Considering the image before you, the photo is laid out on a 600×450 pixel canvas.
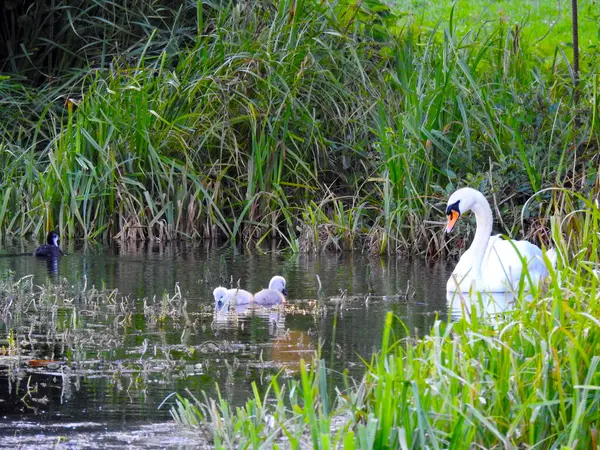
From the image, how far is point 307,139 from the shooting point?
15.7m

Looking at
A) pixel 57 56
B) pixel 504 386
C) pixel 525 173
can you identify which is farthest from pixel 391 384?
pixel 57 56

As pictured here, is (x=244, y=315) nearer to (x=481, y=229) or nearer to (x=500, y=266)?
(x=500, y=266)

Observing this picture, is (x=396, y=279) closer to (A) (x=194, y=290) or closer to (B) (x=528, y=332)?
(A) (x=194, y=290)

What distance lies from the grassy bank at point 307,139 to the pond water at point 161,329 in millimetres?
1301

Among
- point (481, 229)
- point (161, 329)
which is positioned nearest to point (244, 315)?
point (161, 329)

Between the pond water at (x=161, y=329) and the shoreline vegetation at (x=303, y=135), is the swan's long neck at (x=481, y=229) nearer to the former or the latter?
the pond water at (x=161, y=329)

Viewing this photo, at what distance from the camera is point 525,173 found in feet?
44.1

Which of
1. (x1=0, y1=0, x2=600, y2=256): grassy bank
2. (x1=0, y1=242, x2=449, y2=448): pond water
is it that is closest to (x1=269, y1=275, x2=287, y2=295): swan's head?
(x1=0, y1=242, x2=449, y2=448): pond water

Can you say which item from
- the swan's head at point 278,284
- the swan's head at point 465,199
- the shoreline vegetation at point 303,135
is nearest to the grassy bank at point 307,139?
the shoreline vegetation at point 303,135

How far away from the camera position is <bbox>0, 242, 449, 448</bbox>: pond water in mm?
6246

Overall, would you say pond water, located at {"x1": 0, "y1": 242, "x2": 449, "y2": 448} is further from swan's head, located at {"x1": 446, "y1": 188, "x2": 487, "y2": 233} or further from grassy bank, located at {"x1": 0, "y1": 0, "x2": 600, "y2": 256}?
grassy bank, located at {"x1": 0, "y1": 0, "x2": 600, "y2": 256}

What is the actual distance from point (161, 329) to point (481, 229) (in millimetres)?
3999

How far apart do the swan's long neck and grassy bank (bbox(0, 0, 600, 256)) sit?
1.53 m

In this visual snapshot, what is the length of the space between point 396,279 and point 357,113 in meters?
4.72
